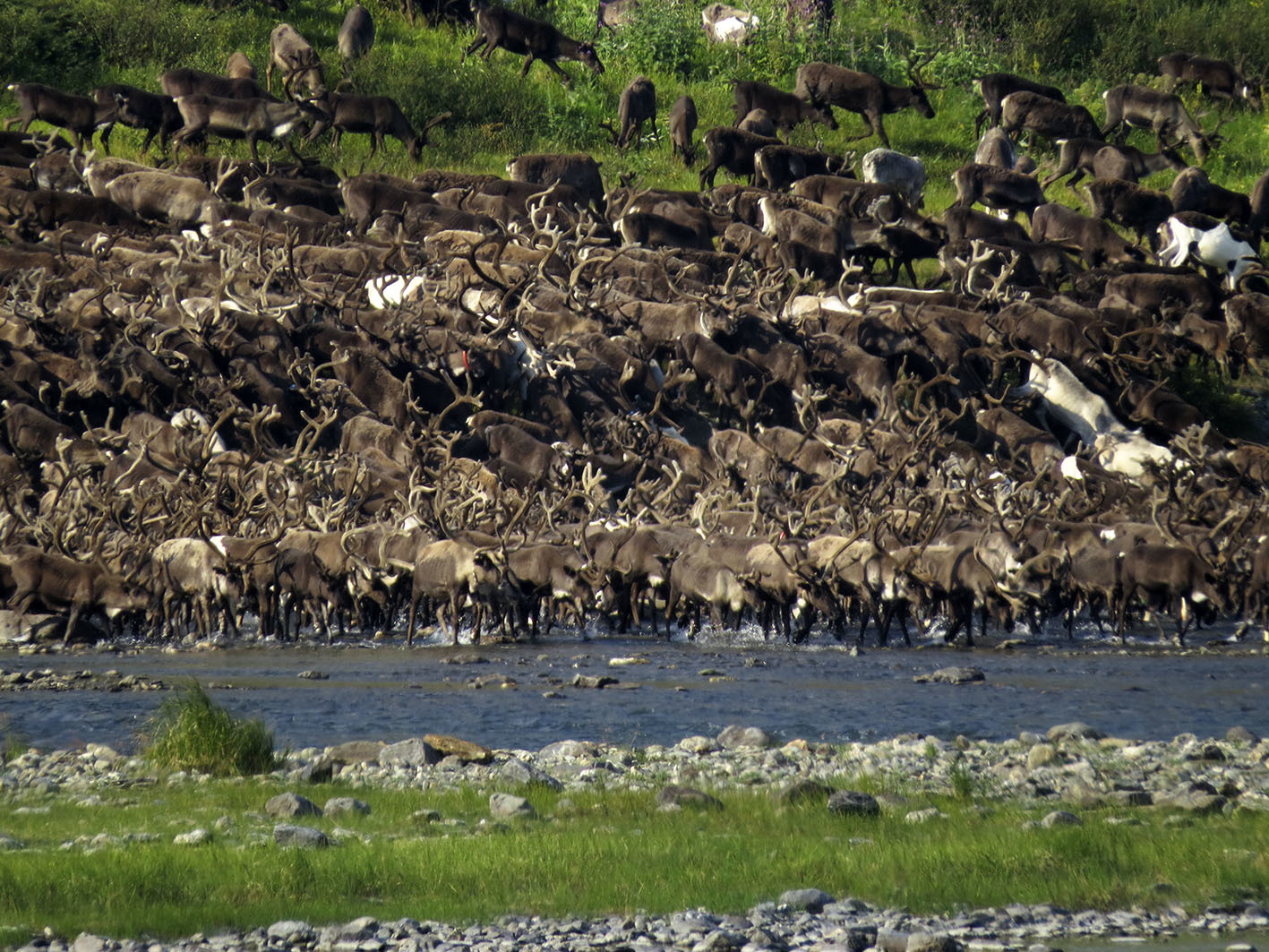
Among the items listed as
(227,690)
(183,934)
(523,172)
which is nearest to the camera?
(183,934)

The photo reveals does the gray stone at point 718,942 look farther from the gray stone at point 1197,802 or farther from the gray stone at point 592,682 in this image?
the gray stone at point 592,682

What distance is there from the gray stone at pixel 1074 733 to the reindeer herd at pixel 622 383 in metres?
4.67

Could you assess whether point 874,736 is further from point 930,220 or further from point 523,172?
point 523,172

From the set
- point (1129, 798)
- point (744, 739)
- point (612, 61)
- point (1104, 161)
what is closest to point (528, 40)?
point (612, 61)

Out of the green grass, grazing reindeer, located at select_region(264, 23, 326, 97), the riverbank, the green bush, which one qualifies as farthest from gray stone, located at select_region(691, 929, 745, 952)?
grazing reindeer, located at select_region(264, 23, 326, 97)

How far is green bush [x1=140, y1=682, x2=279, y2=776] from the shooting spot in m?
10.5

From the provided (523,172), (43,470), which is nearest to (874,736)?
(43,470)

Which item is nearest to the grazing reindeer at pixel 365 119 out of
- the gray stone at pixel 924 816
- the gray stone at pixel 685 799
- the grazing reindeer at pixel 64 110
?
the grazing reindeer at pixel 64 110

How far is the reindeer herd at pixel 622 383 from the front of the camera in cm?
1741

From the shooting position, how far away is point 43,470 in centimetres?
2066

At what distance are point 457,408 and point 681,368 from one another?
10.9ft

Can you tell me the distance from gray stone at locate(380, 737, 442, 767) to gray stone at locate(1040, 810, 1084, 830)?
12.4 feet

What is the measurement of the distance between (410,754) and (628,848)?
2789 mm

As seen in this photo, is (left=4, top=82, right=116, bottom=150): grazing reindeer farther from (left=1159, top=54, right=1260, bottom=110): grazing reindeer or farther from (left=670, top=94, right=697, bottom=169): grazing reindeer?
(left=1159, top=54, right=1260, bottom=110): grazing reindeer
